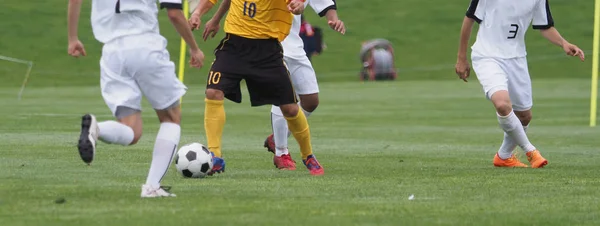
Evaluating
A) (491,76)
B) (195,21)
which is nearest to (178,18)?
(195,21)

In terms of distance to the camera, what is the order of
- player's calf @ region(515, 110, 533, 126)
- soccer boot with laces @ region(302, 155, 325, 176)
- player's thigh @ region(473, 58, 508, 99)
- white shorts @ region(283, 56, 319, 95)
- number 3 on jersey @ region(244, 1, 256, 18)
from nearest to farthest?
number 3 on jersey @ region(244, 1, 256, 18), soccer boot with laces @ region(302, 155, 325, 176), white shorts @ region(283, 56, 319, 95), player's thigh @ region(473, 58, 508, 99), player's calf @ region(515, 110, 533, 126)

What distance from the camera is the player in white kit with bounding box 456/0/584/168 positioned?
39.3ft

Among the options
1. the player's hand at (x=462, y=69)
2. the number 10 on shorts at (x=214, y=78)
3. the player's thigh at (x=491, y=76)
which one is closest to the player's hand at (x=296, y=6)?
the number 10 on shorts at (x=214, y=78)

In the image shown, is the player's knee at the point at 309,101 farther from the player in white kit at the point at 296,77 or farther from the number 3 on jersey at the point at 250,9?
the number 3 on jersey at the point at 250,9

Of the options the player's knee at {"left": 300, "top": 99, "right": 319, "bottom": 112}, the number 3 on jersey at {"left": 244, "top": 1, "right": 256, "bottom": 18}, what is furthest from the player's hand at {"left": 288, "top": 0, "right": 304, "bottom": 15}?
the player's knee at {"left": 300, "top": 99, "right": 319, "bottom": 112}

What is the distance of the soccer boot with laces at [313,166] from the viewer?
433 inches

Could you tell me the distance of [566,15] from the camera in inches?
1779

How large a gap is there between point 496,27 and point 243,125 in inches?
315

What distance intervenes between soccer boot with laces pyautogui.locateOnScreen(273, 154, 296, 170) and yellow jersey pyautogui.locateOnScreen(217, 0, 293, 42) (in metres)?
1.29

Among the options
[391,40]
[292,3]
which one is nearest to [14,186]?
[292,3]

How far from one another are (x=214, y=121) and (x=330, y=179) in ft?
3.60

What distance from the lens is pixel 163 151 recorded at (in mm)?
8422

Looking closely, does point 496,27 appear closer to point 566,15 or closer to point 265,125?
point 265,125

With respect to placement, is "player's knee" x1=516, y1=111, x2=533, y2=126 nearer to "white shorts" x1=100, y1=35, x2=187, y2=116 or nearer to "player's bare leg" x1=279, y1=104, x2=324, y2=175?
"player's bare leg" x1=279, y1=104, x2=324, y2=175
